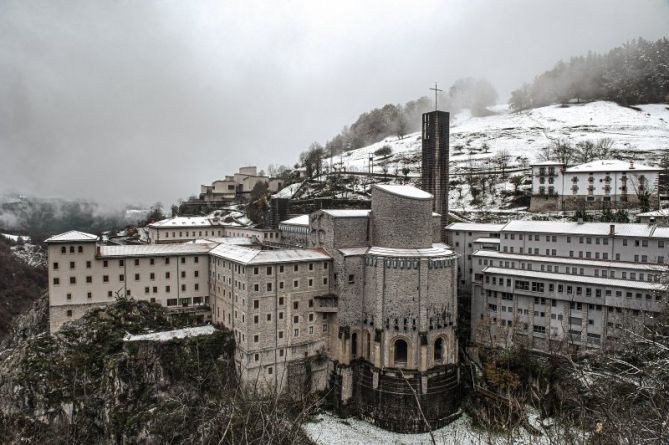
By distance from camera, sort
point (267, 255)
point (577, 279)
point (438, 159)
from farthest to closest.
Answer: point (438, 159)
point (577, 279)
point (267, 255)

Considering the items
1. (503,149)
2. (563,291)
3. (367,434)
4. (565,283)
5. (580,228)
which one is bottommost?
(367,434)

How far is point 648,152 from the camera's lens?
90.8 m

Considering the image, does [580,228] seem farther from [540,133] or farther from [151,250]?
[540,133]

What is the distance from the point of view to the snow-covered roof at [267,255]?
40938 millimetres

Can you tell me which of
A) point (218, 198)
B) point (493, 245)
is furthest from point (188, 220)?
point (493, 245)

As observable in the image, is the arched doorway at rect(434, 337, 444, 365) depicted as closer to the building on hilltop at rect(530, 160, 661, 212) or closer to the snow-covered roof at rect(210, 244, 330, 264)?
the snow-covered roof at rect(210, 244, 330, 264)

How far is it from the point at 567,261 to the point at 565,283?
2.81 metres

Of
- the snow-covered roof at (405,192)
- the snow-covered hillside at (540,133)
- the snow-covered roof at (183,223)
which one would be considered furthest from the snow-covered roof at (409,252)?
the snow-covered hillside at (540,133)

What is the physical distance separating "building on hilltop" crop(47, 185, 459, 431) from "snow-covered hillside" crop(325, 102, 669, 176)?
66255 millimetres

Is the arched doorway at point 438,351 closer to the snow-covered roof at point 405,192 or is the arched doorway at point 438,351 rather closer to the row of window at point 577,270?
the row of window at point 577,270

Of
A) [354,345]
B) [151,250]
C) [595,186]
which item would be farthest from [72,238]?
[595,186]

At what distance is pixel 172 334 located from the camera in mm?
41375

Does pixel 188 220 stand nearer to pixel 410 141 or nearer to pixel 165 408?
pixel 165 408

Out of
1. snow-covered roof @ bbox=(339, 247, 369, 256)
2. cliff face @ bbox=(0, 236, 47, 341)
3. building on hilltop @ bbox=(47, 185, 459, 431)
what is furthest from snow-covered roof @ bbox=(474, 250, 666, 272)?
cliff face @ bbox=(0, 236, 47, 341)
